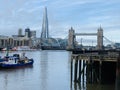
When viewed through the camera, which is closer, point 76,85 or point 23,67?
point 76,85

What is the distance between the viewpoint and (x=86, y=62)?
4047 centimetres

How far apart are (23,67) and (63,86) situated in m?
32.5

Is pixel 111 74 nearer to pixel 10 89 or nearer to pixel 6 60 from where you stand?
pixel 10 89

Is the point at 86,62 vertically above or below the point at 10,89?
above

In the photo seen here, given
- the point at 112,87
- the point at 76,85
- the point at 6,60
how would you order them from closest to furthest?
the point at 112,87 → the point at 76,85 → the point at 6,60

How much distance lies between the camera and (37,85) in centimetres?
4256

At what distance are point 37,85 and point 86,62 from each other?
20.9 ft

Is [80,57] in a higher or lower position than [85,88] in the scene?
higher

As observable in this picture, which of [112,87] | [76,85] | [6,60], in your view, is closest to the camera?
[112,87]

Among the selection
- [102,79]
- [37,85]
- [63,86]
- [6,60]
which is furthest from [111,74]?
[6,60]

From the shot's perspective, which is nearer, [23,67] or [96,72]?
[96,72]

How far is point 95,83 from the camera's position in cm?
3878

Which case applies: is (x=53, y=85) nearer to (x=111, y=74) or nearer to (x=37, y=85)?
(x=37, y=85)

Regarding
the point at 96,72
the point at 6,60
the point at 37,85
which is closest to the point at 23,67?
the point at 6,60
